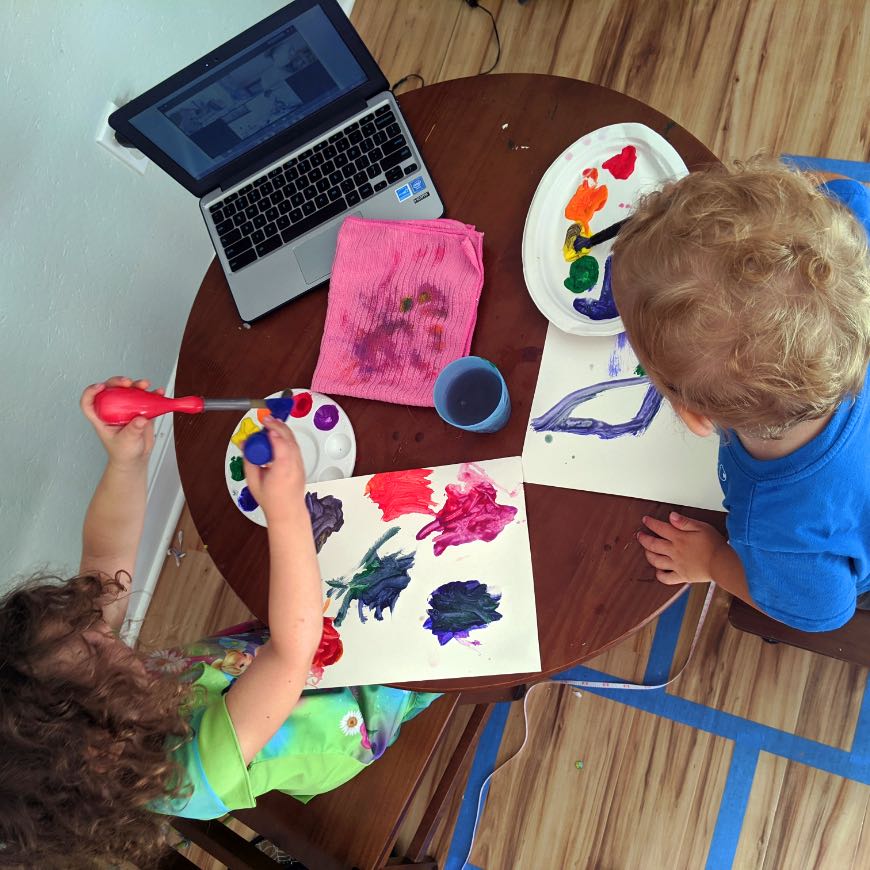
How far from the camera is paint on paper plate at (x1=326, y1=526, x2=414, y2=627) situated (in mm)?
863

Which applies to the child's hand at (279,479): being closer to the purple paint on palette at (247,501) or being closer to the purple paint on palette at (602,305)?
the purple paint on palette at (247,501)

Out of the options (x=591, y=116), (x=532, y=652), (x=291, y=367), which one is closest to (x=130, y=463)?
(x=291, y=367)

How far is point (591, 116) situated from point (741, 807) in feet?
3.83

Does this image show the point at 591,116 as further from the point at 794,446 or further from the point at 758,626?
the point at 758,626

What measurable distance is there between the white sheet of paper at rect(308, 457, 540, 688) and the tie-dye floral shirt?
12 cm

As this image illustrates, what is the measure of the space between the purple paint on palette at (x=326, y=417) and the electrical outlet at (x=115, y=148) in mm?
629

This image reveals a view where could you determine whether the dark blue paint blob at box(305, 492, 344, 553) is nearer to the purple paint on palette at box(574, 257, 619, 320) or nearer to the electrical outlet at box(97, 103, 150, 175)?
the purple paint on palette at box(574, 257, 619, 320)

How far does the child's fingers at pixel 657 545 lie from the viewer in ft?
2.57

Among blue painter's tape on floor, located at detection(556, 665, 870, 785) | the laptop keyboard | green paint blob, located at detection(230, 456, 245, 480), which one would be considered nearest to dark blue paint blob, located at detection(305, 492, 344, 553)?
green paint blob, located at detection(230, 456, 245, 480)

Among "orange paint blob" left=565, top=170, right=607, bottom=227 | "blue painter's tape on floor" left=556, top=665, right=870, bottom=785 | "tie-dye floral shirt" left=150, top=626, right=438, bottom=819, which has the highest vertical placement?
"orange paint blob" left=565, top=170, right=607, bottom=227

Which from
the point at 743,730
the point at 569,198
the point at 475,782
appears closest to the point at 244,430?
the point at 569,198

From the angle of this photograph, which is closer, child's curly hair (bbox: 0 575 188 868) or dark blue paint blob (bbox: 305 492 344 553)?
child's curly hair (bbox: 0 575 188 868)

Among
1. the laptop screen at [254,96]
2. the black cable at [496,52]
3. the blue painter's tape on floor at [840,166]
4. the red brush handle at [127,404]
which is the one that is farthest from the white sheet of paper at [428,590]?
the black cable at [496,52]

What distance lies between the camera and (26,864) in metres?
0.70
